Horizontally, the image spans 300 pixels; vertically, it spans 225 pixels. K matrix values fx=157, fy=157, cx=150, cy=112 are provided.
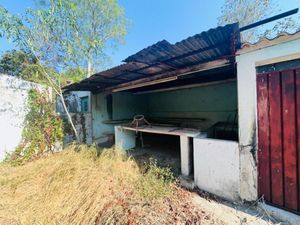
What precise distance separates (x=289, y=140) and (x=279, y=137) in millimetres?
132

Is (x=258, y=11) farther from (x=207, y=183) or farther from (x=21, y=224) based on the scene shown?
(x=21, y=224)

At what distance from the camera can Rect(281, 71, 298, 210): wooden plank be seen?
2.53m

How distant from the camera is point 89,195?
3.06 m

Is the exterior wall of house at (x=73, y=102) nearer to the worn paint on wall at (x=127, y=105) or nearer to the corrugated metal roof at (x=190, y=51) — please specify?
the worn paint on wall at (x=127, y=105)

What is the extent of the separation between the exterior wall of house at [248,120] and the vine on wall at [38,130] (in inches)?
254

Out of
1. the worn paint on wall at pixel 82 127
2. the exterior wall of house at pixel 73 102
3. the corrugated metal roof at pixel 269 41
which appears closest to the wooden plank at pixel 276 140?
the corrugated metal roof at pixel 269 41

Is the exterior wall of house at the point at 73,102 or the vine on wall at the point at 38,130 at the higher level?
the exterior wall of house at the point at 73,102

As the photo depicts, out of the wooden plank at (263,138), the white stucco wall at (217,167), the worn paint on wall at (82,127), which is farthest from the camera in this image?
the worn paint on wall at (82,127)

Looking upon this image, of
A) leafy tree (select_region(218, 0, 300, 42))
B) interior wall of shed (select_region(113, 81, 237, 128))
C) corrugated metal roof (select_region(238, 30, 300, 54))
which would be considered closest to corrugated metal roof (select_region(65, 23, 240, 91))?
corrugated metal roof (select_region(238, 30, 300, 54))

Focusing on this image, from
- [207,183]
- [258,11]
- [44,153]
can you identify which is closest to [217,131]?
[207,183]

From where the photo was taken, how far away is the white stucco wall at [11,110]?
5.04m

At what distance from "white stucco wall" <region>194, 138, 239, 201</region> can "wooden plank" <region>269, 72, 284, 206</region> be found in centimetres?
57

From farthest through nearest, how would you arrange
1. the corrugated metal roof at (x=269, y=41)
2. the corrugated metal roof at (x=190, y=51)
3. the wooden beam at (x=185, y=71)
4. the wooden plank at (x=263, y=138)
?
the wooden beam at (x=185, y=71), the wooden plank at (x=263, y=138), the corrugated metal roof at (x=190, y=51), the corrugated metal roof at (x=269, y=41)

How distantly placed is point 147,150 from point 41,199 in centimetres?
412
